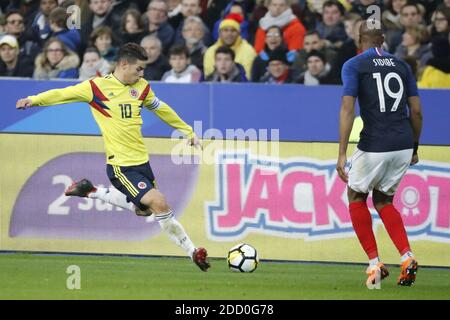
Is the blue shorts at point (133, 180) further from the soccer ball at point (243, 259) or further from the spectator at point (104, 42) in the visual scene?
the spectator at point (104, 42)

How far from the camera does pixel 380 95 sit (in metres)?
10.2

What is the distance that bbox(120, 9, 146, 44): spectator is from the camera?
15883 mm

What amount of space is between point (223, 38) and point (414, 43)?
2582mm

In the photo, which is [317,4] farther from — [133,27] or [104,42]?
[104,42]

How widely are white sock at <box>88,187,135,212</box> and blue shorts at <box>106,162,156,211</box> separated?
0.21m

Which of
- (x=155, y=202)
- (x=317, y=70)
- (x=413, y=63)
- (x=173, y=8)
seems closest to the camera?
(x=155, y=202)

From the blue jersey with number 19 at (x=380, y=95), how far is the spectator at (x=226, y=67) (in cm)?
445

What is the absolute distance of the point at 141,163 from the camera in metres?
11.3

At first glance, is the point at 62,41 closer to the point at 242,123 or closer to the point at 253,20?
the point at 253,20

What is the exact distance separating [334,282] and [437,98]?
2917 millimetres

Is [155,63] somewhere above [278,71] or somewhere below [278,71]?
above

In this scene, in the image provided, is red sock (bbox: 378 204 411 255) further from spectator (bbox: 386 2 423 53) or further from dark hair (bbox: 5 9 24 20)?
dark hair (bbox: 5 9 24 20)

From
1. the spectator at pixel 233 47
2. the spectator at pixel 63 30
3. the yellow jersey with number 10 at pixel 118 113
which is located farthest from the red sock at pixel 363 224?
the spectator at pixel 63 30

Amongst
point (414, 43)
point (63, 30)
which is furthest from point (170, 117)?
point (63, 30)
